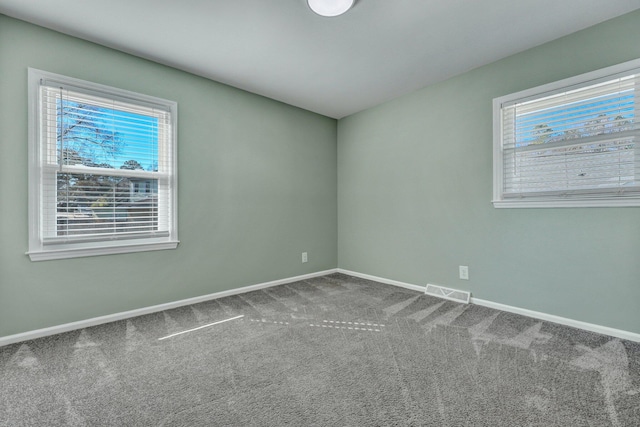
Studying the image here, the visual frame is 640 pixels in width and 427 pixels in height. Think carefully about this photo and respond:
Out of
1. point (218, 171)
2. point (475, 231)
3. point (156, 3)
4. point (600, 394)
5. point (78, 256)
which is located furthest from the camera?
point (218, 171)

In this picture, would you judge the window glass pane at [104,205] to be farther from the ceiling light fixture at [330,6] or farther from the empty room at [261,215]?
the ceiling light fixture at [330,6]

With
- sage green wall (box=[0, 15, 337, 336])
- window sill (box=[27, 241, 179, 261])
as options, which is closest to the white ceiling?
sage green wall (box=[0, 15, 337, 336])

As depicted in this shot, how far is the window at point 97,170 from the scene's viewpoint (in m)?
2.20

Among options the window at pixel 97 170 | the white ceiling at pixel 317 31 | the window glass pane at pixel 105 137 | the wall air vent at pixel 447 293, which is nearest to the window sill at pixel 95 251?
the window at pixel 97 170

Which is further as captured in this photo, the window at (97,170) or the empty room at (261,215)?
the window at (97,170)

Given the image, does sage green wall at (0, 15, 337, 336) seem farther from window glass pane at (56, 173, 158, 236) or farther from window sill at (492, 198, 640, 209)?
window sill at (492, 198, 640, 209)

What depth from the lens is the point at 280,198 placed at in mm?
3709

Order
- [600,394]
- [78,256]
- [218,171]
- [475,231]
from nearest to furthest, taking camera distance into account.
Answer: [600,394] → [78,256] → [475,231] → [218,171]

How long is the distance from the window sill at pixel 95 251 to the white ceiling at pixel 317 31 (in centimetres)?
169

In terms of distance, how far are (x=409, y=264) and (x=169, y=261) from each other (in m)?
2.61

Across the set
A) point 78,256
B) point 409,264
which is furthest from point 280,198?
point 78,256

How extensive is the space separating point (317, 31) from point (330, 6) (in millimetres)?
316

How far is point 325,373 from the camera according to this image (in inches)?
68.0

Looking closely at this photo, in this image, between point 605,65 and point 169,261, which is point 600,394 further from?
point 169,261
